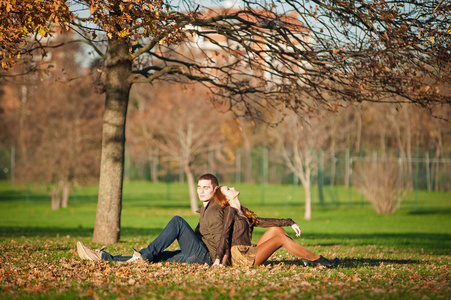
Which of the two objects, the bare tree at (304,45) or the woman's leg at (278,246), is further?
the bare tree at (304,45)

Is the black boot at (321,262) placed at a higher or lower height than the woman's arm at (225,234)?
lower

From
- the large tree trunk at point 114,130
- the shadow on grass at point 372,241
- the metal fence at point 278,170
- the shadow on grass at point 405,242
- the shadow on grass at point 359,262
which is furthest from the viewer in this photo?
the metal fence at point 278,170

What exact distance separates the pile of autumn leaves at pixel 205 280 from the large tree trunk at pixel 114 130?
2.50 metres

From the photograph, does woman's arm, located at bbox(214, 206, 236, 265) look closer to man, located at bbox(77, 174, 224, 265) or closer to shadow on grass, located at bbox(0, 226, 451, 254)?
man, located at bbox(77, 174, 224, 265)

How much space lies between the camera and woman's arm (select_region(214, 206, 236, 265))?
6.28 m

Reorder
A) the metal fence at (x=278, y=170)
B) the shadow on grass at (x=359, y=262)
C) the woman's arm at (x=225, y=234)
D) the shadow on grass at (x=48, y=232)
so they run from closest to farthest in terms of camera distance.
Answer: the woman's arm at (x=225, y=234)
the shadow on grass at (x=359, y=262)
the shadow on grass at (x=48, y=232)
the metal fence at (x=278, y=170)

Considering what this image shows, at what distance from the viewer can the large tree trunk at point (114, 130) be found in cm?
998

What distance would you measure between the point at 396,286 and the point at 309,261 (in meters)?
1.30

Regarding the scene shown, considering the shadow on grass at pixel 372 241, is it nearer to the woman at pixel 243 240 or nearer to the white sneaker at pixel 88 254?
the woman at pixel 243 240

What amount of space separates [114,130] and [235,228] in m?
4.49

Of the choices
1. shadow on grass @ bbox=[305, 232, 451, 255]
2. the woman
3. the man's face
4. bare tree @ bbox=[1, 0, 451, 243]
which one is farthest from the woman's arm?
shadow on grass @ bbox=[305, 232, 451, 255]

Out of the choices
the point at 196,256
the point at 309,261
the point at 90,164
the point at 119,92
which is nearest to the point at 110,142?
the point at 119,92

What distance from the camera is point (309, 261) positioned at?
669 cm

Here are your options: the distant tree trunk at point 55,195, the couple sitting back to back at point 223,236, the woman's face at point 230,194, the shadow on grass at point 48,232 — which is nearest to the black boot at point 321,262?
the couple sitting back to back at point 223,236
